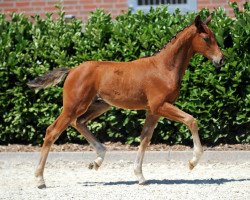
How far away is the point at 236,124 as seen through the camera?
12164mm

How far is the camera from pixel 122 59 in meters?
12.4

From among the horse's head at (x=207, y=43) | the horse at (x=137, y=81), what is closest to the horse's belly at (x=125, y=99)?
the horse at (x=137, y=81)

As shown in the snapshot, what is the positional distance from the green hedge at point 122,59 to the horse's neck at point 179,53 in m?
2.21

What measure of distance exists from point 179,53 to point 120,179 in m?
1.83

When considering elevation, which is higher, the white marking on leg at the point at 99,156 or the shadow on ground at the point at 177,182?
the white marking on leg at the point at 99,156

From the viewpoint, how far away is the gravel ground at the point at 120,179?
902 cm

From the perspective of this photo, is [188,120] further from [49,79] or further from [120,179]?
[49,79]

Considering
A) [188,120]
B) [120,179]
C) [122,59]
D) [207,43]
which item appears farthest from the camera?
[122,59]

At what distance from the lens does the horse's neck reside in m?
9.70

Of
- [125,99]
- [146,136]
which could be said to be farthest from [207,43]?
[146,136]

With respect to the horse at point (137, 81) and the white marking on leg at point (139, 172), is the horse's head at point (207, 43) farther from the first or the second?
the white marking on leg at point (139, 172)

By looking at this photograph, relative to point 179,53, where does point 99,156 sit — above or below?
below

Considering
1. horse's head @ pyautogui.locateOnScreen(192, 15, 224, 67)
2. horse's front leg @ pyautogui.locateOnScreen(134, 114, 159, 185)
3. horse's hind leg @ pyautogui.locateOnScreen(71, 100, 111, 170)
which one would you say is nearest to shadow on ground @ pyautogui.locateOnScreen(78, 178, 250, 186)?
horse's front leg @ pyautogui.locateOnScreen(134, 114, 159, 185)

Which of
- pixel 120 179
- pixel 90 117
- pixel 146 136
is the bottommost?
pixel 120 179
